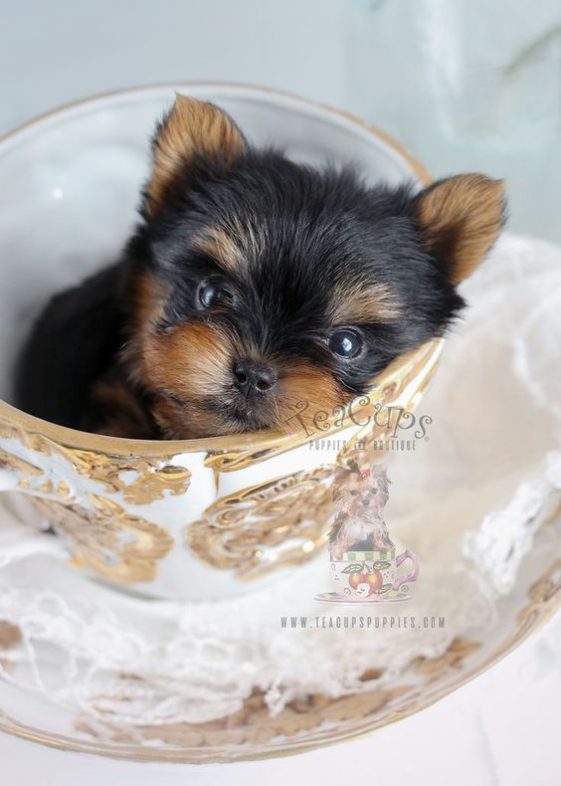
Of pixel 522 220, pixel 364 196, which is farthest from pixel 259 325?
pixel 522 220

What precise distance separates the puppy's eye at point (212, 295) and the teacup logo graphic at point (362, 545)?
0.23 metres

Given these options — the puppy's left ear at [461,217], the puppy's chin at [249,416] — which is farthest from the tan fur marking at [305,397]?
the puppy's left ear at [461,217]

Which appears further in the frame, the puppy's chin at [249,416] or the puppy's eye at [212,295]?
the puppy's eye at [212,295]

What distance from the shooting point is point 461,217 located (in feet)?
3.38

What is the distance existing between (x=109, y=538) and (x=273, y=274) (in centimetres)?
36

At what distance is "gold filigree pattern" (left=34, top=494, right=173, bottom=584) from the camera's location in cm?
96

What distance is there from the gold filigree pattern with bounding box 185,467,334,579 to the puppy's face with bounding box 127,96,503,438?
0.08 m

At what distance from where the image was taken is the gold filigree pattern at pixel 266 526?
92 centimetres

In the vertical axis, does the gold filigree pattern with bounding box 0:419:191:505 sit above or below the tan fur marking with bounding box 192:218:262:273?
below

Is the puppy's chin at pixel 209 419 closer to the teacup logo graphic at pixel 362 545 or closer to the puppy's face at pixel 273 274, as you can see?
the puppy's face at pixel 273 274

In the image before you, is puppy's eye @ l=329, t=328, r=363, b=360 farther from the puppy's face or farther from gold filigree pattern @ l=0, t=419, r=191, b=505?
gold filigree pattern @ l=0, t=419, r=191, b=505

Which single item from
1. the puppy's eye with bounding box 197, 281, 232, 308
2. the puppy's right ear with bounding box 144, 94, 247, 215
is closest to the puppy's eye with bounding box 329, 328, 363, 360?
the puppy's eye with bounding box 197, 281, 232, 308

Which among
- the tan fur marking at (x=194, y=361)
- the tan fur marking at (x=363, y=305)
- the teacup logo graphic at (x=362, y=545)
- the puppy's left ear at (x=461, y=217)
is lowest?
the teacup logo graphic at (x=362, y=545)

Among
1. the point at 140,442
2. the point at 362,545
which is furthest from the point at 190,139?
the point at 362,545
